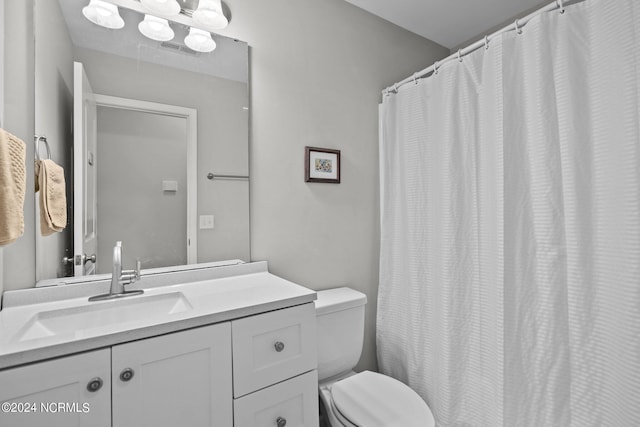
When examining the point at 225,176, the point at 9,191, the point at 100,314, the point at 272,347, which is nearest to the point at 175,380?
the point at 272,347

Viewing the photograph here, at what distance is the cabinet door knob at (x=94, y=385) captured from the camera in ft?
2.51

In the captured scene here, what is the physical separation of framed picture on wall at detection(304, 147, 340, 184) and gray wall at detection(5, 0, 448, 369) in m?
0.04

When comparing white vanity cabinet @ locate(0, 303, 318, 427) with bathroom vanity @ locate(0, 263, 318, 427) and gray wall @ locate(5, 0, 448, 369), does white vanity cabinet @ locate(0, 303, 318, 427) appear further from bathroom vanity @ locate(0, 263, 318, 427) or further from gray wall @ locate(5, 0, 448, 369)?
gray wall @ locate(5, 0, 448, 369)

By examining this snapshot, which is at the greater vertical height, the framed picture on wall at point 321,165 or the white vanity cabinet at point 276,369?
the framed picture on wall at point 321,165

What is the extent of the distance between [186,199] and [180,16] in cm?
85

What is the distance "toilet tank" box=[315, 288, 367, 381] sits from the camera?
149 cm

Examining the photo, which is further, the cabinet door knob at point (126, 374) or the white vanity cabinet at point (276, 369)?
the white vanity cabinet at point (276, 369)

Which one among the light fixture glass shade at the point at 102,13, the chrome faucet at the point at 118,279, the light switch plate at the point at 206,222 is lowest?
Answer: the chrome faucet at the point at 118,279

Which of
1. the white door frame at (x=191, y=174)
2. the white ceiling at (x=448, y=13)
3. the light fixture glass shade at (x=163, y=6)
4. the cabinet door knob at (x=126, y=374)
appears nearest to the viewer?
the cabinet door knob at (x=126, y=374)

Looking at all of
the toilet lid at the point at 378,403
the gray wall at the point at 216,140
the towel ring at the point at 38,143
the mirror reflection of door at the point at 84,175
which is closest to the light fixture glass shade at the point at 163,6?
the gray wall at the point at 216,140

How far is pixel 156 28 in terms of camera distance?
4.42 ft

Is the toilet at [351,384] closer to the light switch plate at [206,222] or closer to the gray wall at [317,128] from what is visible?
the gray wall at [317,128]

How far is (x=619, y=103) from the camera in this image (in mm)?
1006

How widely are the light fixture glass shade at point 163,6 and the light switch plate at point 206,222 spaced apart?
931mm
